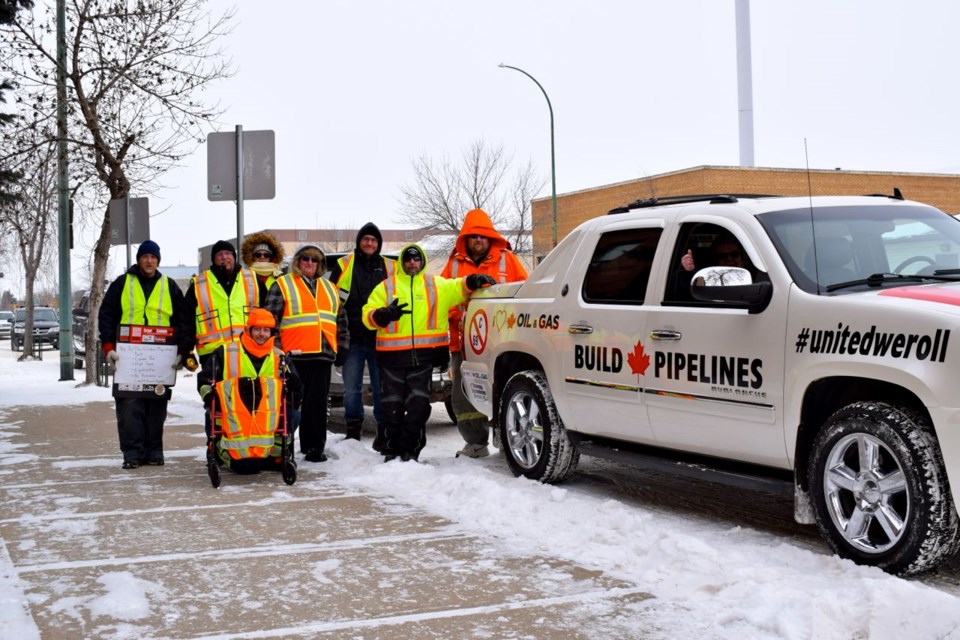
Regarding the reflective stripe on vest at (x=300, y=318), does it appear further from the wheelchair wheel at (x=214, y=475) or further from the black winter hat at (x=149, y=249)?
the wheelchair wheel at (x=214, y=475)

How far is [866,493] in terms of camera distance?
534cm

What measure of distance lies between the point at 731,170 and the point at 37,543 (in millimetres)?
40999

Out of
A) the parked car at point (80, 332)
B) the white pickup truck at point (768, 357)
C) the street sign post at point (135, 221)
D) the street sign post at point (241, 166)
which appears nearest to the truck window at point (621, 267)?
the white pickup truck at point (768, 357)

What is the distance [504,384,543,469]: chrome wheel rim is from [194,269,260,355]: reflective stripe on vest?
7.91 ft

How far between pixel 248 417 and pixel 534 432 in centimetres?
212

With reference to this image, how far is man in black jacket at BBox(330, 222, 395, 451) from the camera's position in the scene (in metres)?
10.2

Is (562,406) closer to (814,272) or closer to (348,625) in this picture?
(814,272)

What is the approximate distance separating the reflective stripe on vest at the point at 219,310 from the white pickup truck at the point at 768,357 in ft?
7.86

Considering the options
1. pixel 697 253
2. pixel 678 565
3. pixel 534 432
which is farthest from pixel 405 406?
pixel 678 565

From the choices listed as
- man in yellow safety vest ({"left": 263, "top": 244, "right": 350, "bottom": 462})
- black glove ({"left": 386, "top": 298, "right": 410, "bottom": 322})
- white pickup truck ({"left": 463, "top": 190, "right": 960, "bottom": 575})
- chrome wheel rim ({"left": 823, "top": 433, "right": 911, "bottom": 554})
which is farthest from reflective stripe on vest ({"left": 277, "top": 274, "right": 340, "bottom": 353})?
chrome wheel rim ({"left": 823, "top": 433, "right": 911, "bottom": 554})

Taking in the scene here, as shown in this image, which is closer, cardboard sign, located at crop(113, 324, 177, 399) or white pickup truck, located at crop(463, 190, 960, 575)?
white pickup truck, located at crop(463, 190, 960, 575)

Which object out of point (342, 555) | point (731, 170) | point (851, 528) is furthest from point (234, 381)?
point (731, 170)

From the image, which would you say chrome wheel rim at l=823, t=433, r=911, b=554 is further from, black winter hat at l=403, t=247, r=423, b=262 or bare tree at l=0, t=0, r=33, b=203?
bare tree at l=0, t=0, r=33, b=203

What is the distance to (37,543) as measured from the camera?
253 inches
